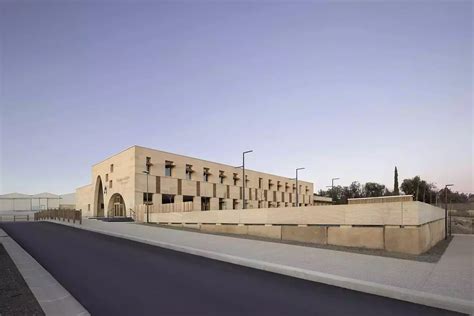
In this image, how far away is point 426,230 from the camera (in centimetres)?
1470

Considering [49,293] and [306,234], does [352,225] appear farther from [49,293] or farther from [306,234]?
[49,293]

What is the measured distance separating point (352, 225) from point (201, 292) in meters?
9.12

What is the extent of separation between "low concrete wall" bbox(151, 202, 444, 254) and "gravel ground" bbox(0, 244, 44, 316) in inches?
447

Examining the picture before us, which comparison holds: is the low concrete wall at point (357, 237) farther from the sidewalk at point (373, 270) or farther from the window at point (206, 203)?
the window at point (206, 203)

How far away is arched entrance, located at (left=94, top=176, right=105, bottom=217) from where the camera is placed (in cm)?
6900

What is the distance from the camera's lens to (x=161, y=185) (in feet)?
189

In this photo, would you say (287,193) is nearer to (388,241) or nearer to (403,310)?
(388,241)

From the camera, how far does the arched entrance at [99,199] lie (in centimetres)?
6900

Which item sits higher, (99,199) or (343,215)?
(343,215)

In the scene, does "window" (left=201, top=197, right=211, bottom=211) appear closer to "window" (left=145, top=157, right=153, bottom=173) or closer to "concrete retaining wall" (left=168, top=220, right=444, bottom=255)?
"window" (left=145, top=157, right=153, bottom=173)

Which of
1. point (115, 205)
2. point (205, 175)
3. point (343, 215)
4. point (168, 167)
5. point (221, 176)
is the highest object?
point (168, 167)

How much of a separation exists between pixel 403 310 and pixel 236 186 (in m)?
68.6

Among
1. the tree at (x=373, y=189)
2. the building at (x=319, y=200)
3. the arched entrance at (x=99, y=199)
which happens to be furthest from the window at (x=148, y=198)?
the tree at (x=373, y=189)

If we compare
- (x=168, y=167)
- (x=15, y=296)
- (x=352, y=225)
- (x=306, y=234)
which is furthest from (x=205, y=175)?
(x=15, y=296)
